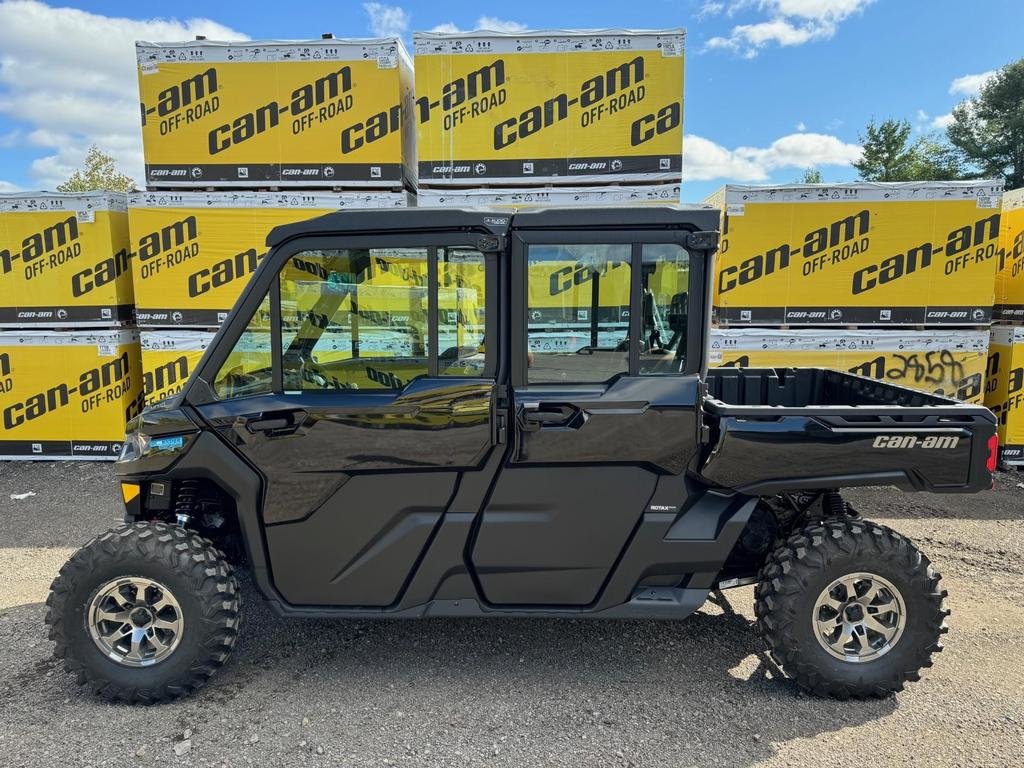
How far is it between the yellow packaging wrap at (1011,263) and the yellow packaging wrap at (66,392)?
9989 mm

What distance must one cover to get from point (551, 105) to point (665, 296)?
3.89 meters

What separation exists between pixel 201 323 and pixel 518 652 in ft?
16.8

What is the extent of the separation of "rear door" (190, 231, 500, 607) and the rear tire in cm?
153

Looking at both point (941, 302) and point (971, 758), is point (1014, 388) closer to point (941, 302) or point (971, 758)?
point (941, 302)

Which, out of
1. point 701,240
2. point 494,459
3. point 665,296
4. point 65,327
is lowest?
point 494,459

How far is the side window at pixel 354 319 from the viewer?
9.46 feet

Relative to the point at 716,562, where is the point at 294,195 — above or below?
above

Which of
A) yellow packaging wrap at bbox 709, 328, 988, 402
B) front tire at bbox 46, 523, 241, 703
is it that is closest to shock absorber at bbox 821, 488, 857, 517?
front tire at bbox 46, 523, 241, 703

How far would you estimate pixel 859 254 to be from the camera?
257 inches

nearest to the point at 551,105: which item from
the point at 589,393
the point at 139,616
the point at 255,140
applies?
the point at 255,140

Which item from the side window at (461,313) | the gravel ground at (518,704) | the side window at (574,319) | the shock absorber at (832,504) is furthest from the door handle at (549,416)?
the shock absorber at (832,504)

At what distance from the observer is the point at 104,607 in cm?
289

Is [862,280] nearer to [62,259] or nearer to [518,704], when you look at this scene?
[518,704]

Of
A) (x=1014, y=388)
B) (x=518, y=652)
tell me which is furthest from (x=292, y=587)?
(x=1014, y=388)
